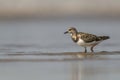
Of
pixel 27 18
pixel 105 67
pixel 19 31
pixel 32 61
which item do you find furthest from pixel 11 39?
pixel 27 18

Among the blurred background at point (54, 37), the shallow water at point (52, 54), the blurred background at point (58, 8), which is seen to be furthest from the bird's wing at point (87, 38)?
the blurred background at point (58, 8)

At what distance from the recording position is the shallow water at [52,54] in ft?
49.3

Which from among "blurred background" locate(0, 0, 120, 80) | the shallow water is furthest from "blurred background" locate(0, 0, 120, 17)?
the shallow water

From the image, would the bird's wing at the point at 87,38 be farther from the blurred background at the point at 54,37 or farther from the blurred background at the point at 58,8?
the blurred background at the point at 58,8

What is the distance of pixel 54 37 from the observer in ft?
74.8

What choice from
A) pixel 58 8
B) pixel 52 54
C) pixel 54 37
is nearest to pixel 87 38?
pixel 52 54

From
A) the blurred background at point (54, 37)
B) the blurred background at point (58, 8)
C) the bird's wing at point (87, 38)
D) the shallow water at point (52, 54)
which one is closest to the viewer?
the shallow water at point (52, 54)

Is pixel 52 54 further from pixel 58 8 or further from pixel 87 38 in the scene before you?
pixel 58 8

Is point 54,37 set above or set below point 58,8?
below

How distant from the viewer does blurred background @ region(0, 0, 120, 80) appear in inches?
602

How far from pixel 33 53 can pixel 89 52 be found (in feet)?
4.88

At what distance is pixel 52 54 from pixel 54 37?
14.2ft

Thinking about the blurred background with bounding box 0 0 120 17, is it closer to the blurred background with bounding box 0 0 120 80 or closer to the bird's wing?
the blurred background with bounding box 0 0 120 80

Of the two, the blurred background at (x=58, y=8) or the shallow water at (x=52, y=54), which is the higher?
the blurred background at (x=58, y=8)
